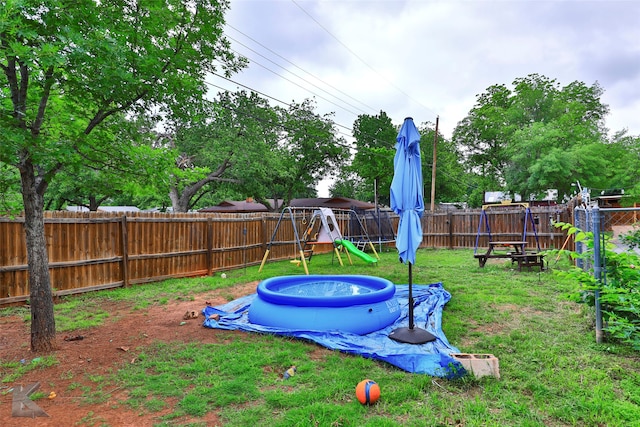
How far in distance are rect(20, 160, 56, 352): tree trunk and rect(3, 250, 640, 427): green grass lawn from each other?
44.7 inches

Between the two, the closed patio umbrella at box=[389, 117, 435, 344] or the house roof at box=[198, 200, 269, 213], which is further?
the house roof at box=[198, 200, 269, 213]

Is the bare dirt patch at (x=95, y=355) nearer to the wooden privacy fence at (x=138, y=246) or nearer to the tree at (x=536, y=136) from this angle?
the wooden privacy fence at (x=138, y=246)

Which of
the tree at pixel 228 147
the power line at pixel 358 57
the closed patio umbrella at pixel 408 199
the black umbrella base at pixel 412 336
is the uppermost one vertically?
the power line at pixel 358 57

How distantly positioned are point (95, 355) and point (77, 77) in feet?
9.85

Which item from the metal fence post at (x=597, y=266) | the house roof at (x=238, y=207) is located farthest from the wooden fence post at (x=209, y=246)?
the house roof at (x=238, y=207)

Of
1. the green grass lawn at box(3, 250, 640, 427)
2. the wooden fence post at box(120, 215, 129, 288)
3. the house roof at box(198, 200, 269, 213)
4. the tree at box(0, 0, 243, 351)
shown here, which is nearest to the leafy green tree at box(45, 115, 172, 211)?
the tree at box(0, 0, 243, 351)

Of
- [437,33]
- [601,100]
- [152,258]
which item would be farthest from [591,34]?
[601,100]

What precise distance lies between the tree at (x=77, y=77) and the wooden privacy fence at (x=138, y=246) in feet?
10.2

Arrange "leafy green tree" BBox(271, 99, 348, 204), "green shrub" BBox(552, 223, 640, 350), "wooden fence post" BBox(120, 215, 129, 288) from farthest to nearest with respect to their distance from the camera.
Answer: "leafy green tree" BBox(271, 99, 348, 204)
"wooden fence post" BBox(120, 215, 129, 288)
"green shrub" BBox(552, 223, 640, 350)

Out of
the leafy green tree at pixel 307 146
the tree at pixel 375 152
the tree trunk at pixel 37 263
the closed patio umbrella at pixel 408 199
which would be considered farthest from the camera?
the tree at pixel 375 152

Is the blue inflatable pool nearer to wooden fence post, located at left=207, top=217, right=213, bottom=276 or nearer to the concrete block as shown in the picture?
the concrete block

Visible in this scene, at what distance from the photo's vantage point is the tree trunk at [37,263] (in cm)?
372

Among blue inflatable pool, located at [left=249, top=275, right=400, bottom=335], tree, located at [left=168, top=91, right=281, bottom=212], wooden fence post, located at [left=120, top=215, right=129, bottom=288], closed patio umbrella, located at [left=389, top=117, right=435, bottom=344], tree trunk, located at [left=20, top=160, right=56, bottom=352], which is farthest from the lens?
tree, located at [left=168, top=91, right=281, bottom=212]

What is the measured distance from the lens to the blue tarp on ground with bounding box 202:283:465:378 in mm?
3326
